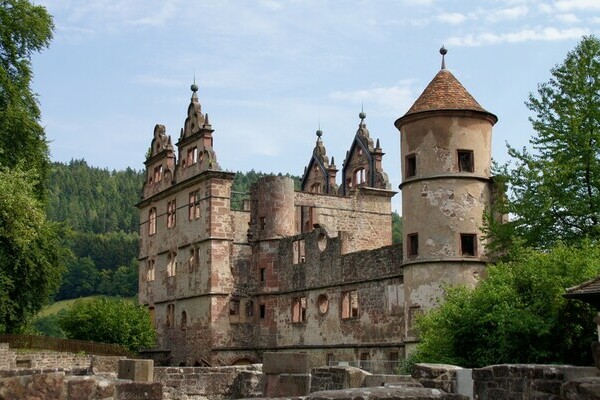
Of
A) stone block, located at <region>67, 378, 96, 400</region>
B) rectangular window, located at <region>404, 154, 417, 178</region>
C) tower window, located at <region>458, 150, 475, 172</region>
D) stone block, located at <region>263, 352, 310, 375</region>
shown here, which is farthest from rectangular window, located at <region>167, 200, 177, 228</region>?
stone block, located at <region>67, 378, 96, 400</region>

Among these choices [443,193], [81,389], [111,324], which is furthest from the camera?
[111,324]

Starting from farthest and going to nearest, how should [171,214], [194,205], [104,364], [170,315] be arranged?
[171,214] → [170,315] → [194,205] → [104,364]

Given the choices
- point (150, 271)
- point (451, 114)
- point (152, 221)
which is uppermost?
point (451, 114)

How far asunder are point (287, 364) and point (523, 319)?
6.92 meters

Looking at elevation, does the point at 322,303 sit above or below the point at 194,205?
below

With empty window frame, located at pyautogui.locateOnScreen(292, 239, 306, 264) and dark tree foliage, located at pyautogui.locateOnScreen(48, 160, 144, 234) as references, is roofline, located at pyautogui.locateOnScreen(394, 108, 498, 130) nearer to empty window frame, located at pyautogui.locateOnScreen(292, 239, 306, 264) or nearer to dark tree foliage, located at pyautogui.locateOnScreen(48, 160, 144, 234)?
empty window frame, located at pyautogui.locateOnScreen(292, 239, 306, 264)

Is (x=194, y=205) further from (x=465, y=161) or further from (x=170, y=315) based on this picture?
(x=465, y=161)

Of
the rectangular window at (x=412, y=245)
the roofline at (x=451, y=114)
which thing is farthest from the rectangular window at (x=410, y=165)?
the rectangular window at (x=412, y=245)

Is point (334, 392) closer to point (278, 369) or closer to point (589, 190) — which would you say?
point (278, 369)

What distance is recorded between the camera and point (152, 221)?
46906 millimetres

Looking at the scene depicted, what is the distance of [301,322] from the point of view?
38781 millimetres

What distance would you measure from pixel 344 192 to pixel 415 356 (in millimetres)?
22455

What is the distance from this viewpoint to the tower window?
97.7ft

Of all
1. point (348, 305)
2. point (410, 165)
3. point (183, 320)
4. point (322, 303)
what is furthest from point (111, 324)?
point (410, 165)
